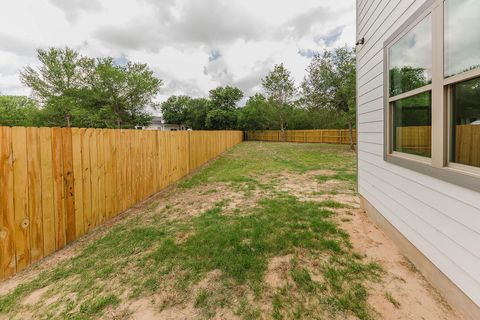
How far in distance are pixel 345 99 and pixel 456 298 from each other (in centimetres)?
1378

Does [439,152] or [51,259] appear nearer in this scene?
[439,152]

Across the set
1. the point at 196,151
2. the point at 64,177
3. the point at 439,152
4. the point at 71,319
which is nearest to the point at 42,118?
the point at 196,151

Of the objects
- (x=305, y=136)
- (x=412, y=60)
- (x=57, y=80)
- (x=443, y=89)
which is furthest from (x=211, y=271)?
(x=57, y=80)

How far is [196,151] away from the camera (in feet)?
27.4

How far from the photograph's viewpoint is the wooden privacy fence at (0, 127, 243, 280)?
2139 mm

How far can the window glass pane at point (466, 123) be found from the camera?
1.53m

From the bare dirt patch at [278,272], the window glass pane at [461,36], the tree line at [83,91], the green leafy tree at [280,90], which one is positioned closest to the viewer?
the window glass pane at [461,36]

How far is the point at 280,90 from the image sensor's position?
25.3 m

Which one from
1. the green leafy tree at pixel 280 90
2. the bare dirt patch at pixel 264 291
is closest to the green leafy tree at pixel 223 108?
the green leafy tree at pixel 280 90

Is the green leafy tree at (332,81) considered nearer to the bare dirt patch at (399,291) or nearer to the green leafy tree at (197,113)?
the bare dirt patch at (399,291)

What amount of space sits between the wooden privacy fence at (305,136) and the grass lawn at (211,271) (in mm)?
14122

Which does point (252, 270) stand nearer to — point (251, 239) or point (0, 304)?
point (251, 239)

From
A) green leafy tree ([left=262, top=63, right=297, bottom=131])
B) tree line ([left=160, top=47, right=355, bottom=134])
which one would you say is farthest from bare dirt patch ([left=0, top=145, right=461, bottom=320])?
green leafy tree ([left=262, top=63, right=297, bottom=131])

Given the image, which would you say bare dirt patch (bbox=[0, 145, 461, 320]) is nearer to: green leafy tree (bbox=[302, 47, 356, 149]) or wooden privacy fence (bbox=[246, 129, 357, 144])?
green leafy tree (bbox=[302, 47, 356, 149])
